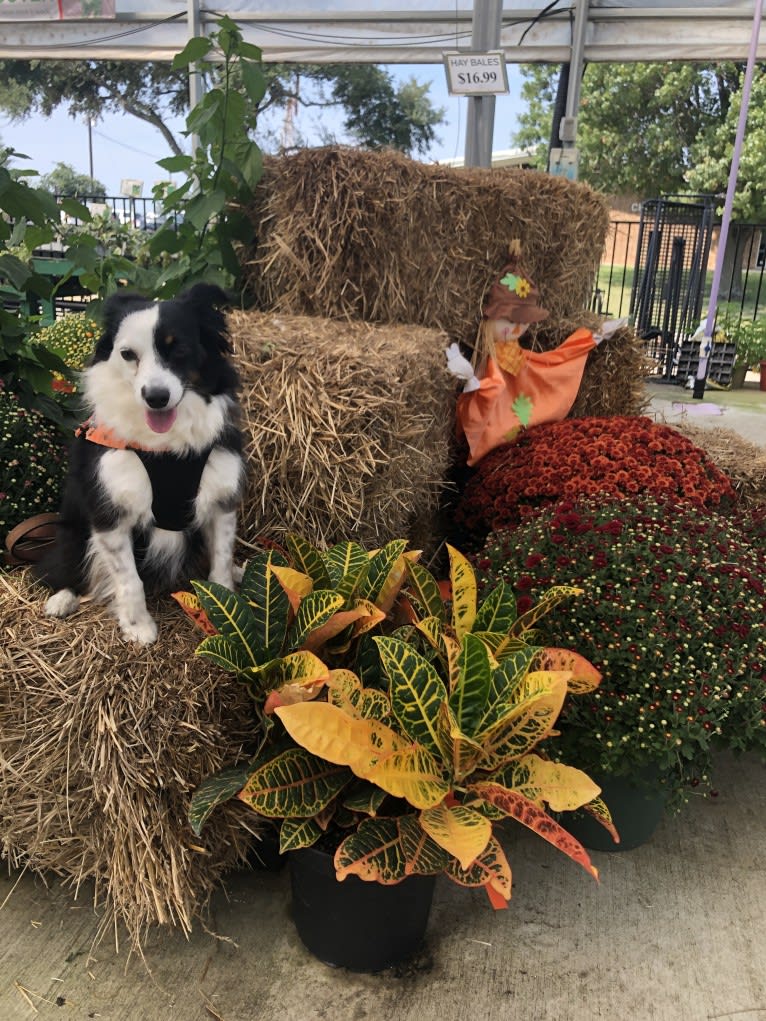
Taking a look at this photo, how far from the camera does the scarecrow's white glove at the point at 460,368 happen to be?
3.62 m

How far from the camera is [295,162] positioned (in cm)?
323

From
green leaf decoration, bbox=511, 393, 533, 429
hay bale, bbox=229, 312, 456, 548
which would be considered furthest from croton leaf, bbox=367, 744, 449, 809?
green leaf decoration, bbox=511, 393, 533, 429

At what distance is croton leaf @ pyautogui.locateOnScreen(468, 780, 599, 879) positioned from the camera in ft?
5.18

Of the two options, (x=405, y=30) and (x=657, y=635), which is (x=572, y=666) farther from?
(x=405, y=30)

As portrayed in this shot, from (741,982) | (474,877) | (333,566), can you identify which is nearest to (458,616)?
(333,566)

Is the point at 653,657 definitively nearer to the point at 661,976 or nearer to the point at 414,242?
the point at 661,976

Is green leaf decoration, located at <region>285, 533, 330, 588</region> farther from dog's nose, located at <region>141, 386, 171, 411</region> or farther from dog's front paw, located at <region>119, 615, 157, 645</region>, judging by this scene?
dog's nose, located at <region>141, 386, 171, 411</region>

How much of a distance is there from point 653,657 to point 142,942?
4.72 ft

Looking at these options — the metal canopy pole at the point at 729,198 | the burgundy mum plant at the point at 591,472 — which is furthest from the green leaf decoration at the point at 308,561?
the metal canopy pole at the point at 729,198

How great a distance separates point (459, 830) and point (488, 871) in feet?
0.38

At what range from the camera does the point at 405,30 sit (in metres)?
7.37

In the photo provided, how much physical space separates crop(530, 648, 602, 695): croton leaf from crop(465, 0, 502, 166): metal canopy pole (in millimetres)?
3767

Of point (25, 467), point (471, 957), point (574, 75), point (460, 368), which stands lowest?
point (471, 957)

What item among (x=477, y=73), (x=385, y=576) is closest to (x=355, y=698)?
(x=385, y=576)
